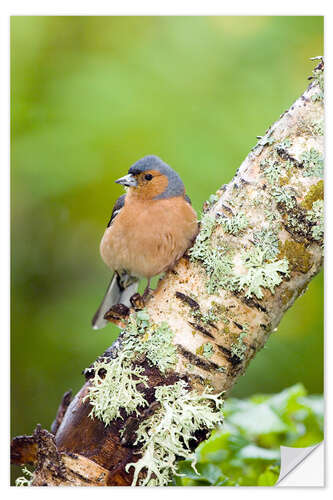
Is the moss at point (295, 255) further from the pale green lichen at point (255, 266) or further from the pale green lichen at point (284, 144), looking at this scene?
the pale green lichen at point (284, 144)

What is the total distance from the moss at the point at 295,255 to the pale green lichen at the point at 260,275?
0.06ft

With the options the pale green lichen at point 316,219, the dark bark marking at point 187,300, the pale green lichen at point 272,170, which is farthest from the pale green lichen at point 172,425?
the pale green lichen at point 272,170

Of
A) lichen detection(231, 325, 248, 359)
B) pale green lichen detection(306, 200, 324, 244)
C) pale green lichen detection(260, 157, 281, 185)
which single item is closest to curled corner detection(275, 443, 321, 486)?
lichen detection(231, 325, 248, 359)

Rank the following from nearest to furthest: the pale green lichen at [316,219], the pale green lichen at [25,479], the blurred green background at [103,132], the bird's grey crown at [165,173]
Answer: the pale green lichen at [316,219], the pale green lichen at [25,479], the bird's grey crown at [165,173], the blurred green background at [103,132]

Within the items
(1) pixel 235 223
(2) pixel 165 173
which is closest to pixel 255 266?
(1) pixel 235 223

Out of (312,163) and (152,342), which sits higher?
(312,163)

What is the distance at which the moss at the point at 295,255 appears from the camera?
170 centimetres

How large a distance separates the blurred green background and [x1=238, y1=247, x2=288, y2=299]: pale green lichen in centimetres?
71

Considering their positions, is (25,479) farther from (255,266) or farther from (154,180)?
(154,180)

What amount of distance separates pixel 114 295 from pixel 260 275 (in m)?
0.94

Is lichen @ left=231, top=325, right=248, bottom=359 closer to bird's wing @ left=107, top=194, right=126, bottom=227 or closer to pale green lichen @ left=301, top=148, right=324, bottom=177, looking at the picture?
pale green lichen @ left=301, top=148, right=324, bottom=177

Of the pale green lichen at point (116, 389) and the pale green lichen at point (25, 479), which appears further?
the pale green lichen at point (25, 479)

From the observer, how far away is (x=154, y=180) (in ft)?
6.97

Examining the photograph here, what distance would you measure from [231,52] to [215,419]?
162 cm
